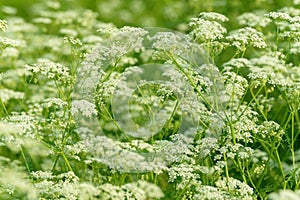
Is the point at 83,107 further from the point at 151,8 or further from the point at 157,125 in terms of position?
the point at 151,8

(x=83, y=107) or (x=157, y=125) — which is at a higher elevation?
(x=83, y=107)

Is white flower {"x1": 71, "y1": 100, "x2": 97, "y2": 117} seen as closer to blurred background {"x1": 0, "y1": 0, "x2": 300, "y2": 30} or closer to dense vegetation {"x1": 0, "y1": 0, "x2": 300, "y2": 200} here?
dense vegetation {"x1": 0, "y1": 0, "x2": 300, "y2": 200}

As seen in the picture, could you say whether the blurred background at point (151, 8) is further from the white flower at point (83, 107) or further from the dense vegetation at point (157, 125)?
the white flower at point (83, 107)

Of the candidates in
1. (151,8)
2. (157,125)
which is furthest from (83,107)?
(151,8)

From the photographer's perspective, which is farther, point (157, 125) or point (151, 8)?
point (151, 8)

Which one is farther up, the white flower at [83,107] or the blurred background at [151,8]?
the blurred background at [151,8]

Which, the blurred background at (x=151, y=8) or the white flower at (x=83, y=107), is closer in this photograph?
the white flower at (x=83, y=107)

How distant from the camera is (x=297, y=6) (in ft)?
26.9

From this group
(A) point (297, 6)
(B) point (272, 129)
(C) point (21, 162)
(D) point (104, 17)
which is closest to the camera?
(B) point (272, 129)

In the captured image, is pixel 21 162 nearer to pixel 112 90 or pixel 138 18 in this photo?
pixel 112 90

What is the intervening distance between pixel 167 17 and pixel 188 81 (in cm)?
463

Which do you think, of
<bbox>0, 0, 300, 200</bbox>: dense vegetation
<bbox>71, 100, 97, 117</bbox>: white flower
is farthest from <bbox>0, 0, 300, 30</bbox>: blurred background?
<bbox>71, 100, 97, 117</bbox>: white flower

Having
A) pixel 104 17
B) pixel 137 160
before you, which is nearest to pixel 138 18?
pixel 104 17

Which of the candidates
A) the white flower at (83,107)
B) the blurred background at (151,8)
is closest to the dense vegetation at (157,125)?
the white flower at (83,107)
